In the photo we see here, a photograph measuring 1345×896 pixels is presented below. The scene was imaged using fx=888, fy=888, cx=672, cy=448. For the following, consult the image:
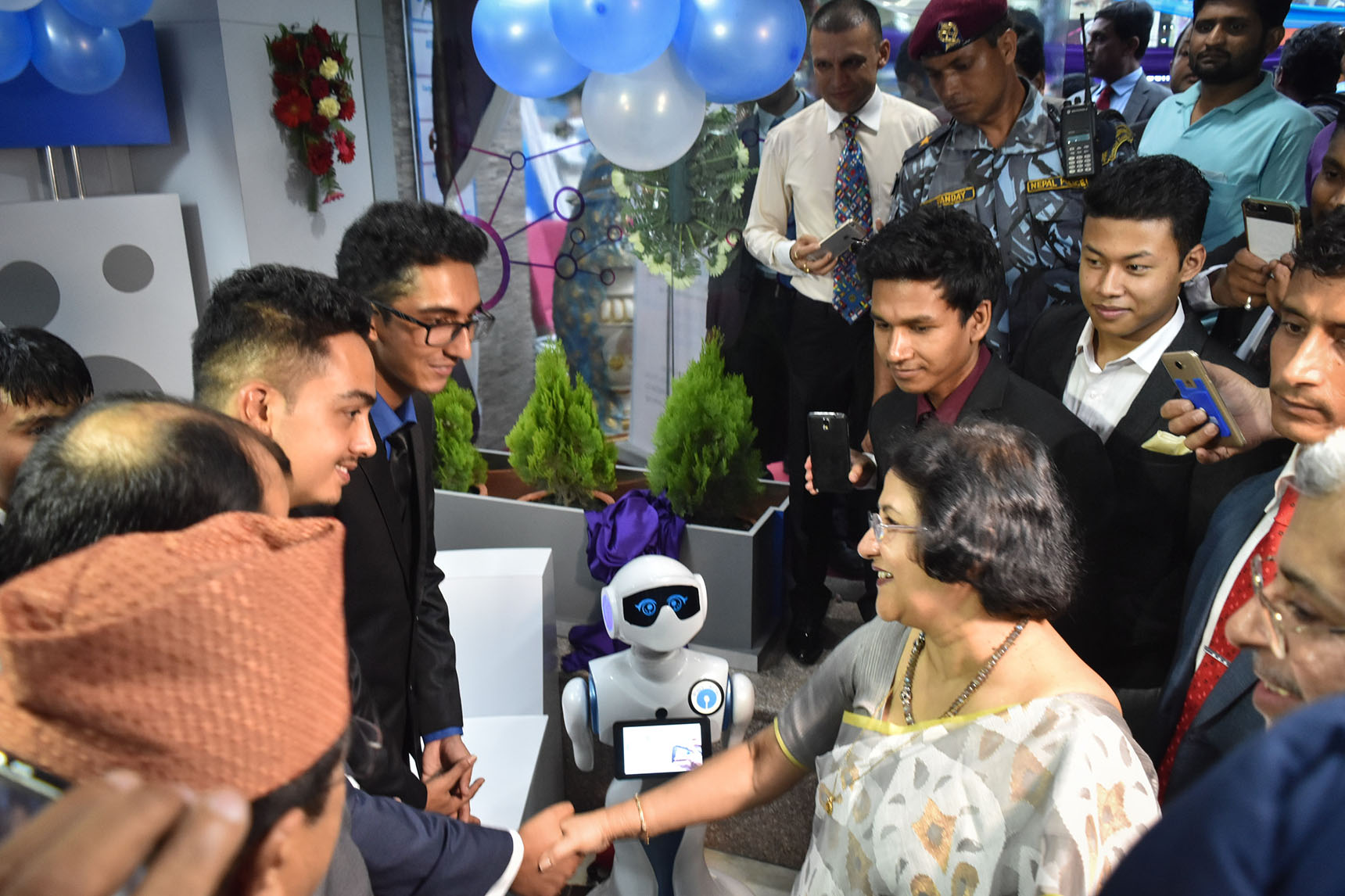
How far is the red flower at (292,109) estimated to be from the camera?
4.38m

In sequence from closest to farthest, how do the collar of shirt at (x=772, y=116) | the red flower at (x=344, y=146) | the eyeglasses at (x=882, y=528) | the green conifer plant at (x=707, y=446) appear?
1. the eyeglasses at (x=882, y=528)
2. the green conifer plant at (x=707, y=446)
3. the collar of shirt at (x=772, y=116)
4. the red flower at (x=344, y=146)

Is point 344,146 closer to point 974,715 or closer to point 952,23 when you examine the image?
point 952,23

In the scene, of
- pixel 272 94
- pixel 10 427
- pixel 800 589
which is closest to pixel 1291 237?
pixel 800 589

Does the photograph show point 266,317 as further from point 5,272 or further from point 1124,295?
point 5,272

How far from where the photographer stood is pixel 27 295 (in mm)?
3793

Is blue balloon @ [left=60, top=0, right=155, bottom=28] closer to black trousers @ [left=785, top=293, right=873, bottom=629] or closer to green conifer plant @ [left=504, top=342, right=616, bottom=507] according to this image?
green conifer plant @ [left=504, top=342, right=616, bottom=507]

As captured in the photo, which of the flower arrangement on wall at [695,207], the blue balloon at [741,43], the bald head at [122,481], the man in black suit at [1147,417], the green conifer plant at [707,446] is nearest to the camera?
the bald head at [122,481]

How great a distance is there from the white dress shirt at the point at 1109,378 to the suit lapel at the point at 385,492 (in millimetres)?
1655

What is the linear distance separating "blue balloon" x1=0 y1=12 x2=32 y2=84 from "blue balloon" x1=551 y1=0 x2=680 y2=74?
1960mm

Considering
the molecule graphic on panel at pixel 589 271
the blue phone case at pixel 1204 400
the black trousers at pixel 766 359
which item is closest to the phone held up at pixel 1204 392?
the blue phone case at pixel 1204 400

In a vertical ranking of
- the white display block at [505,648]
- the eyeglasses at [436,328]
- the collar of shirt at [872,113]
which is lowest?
the white display block at [505,648]

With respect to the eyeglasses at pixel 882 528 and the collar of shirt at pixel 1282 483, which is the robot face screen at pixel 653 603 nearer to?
the eyeglasses at pixel 882 528

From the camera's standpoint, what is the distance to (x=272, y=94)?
4406mm

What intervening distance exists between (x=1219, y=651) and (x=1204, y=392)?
0.53 m
